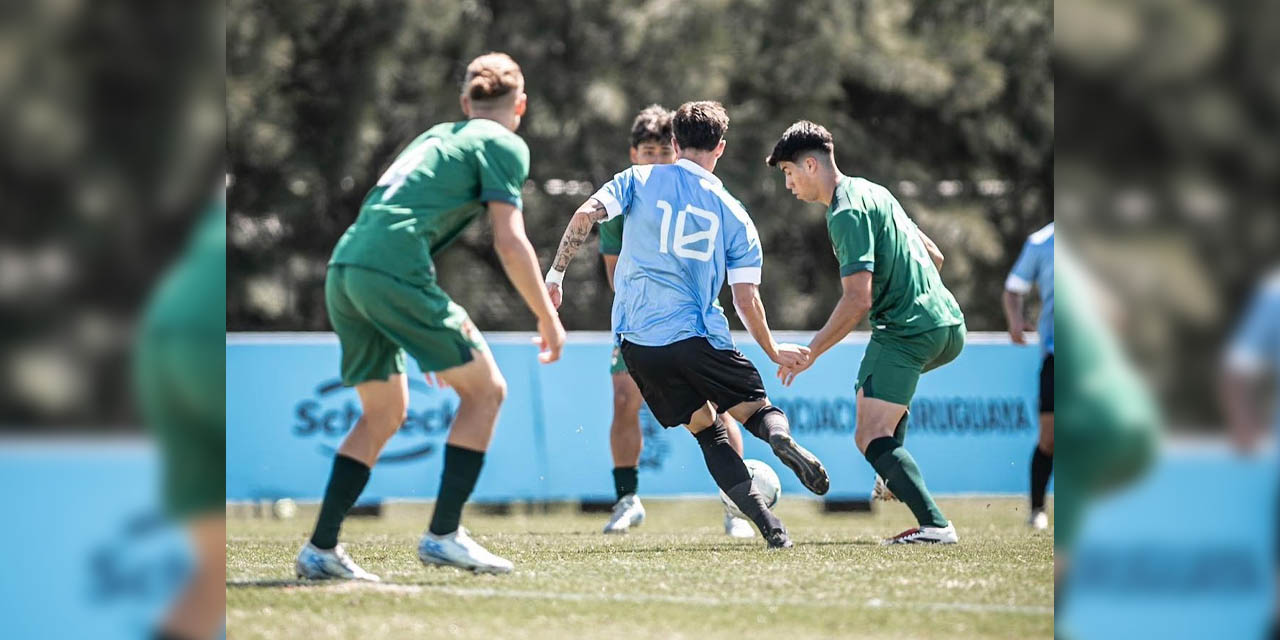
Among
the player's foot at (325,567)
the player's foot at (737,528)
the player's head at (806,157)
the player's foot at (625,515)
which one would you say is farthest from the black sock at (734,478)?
the player's foot at (325,567)

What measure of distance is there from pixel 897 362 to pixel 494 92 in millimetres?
2874

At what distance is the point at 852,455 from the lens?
473 inches

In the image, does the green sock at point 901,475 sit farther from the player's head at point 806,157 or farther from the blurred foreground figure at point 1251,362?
the blurred foreground figure at point 1251,362

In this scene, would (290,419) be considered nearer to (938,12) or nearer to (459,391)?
(459,391)

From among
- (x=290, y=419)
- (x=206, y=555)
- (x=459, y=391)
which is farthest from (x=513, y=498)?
(x=206, y=555)

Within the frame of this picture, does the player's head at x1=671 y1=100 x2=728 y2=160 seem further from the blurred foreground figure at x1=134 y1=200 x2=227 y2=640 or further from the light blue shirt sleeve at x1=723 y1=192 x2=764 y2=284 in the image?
the blurred foreground figure at x1=134 y1=200 x2=227 y2=640

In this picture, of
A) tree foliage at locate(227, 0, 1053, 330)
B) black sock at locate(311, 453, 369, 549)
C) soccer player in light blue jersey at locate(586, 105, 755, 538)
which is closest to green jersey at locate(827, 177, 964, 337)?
soccer player in light blue jersey at locate(586, 105, 755, 538)

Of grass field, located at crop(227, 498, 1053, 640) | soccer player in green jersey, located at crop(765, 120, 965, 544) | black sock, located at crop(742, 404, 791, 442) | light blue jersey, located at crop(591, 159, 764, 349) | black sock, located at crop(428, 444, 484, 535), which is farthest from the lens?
soccer player in green jersey, located at crop(765, 120, 965, 544)

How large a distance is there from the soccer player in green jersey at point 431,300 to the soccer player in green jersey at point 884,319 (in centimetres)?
222

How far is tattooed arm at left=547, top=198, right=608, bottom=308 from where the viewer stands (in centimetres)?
714

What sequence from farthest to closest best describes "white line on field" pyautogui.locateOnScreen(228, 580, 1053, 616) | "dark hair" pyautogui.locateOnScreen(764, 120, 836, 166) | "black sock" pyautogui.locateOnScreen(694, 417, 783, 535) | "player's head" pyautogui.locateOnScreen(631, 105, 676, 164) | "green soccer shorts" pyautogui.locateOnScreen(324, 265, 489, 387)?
"player's head" pyautogui.locateOnScreen(631, 105, 676, 164) < "dark hair" pyautogui.locateOnScreen(764, 120, 836, 166) < "black sock" pyautogui.locateOnScreen(694, 417, 783, 535) < "green soccer shorts" pyautogui.locateOnScreen(324, 265, 489, 387) < "white line on field" pyautogui.locateOnScreen(228, 580, 1053, 616)

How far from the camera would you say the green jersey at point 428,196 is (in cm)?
517

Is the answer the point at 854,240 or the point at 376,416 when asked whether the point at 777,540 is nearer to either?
the point at 854,240

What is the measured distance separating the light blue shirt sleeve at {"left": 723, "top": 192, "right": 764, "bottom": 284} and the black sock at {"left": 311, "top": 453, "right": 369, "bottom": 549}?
7.88 feet
